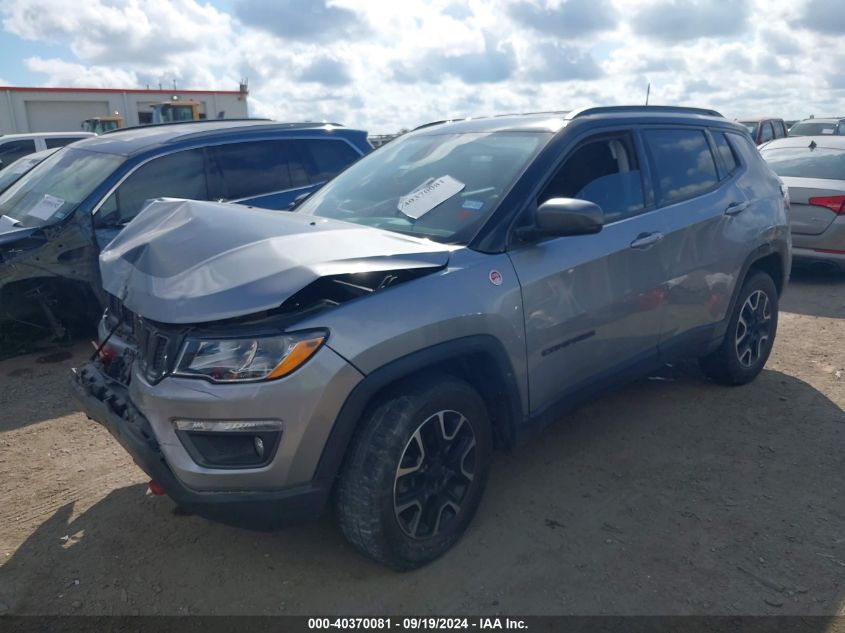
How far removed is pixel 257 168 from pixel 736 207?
13.3 feet

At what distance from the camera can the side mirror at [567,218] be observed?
305cm

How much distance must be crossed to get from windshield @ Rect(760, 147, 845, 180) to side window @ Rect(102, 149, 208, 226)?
267 inches

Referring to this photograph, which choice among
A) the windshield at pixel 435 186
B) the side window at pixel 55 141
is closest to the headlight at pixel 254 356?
the windshield at pixel 435 186

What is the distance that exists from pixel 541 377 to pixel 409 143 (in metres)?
1.74

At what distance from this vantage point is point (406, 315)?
107 inches

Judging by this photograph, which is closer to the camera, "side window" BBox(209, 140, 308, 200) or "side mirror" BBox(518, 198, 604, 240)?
"side mirror" BBox(518, 198, 604, 240)

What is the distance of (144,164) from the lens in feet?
19.1

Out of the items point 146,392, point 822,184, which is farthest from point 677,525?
point 822,184

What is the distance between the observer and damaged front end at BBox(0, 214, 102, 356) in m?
5.30

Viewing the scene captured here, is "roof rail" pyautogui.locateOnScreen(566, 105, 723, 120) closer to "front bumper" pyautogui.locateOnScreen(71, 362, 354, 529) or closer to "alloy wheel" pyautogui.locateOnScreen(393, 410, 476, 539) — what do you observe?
"alloy wheel" pyautogui.locateOnScreen(393, 410, 476, 539)

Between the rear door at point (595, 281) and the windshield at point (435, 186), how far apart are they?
0.80ft

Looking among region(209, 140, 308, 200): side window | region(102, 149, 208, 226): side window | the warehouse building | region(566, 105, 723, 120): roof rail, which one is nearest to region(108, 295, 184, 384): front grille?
region(566, 105, 723, 120): roof rail

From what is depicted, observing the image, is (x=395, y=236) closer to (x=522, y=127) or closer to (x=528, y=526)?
(x=522, y=127)

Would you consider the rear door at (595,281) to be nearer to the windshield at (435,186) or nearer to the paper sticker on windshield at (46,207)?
the windshield at (435,186)
